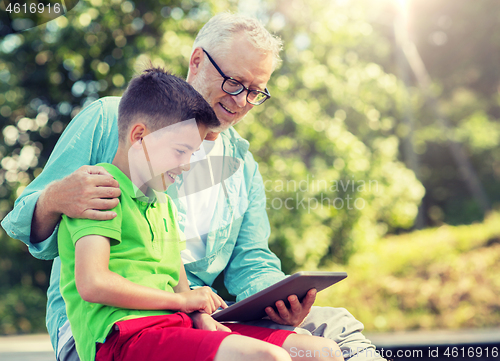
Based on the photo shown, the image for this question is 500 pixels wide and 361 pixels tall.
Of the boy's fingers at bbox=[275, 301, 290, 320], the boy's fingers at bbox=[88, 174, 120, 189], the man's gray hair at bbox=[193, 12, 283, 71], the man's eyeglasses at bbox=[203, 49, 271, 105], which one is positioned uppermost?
the man's gray hair at bbox=[193, 12, 283, 71]

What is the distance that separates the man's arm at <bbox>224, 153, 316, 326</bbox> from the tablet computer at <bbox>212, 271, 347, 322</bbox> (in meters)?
0.26

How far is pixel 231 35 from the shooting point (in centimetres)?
179

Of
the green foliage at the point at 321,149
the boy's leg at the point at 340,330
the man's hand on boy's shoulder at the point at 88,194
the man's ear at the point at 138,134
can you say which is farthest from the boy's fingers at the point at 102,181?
the green foliage at the point at 321,149

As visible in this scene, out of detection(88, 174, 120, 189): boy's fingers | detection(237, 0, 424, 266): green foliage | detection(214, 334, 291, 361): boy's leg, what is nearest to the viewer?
detection(214, 334, 291, 361): boy's leg

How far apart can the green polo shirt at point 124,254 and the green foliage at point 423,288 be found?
4581mm

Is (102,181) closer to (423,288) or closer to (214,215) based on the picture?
(214,215)

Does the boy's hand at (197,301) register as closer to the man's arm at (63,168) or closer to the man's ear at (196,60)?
the man's arm at (63,168)

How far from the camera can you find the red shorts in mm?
988

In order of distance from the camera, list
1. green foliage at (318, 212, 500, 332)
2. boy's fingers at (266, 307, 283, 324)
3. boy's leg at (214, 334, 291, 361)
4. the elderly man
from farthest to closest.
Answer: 1. green foliage at (318, 212, 500, 332)
2. boy's fingers at (266, 307, 283, 324)
3. the elderly man
4. boy's leg at (214, 334, 291, 361)

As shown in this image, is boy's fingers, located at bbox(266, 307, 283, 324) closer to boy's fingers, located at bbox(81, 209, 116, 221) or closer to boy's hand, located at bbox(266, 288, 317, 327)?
boy's hand, located at bbox(266, 288, 317, 327)

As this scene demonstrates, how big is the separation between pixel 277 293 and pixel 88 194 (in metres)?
0.60

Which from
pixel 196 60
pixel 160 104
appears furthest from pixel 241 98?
pixel 160 104

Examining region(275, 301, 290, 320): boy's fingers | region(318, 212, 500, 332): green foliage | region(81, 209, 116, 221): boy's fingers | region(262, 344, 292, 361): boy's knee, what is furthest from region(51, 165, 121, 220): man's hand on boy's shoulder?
region(318, 212, 500, 332): green foliage

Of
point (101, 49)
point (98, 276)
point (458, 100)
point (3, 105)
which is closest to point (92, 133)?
point (98, 276)
